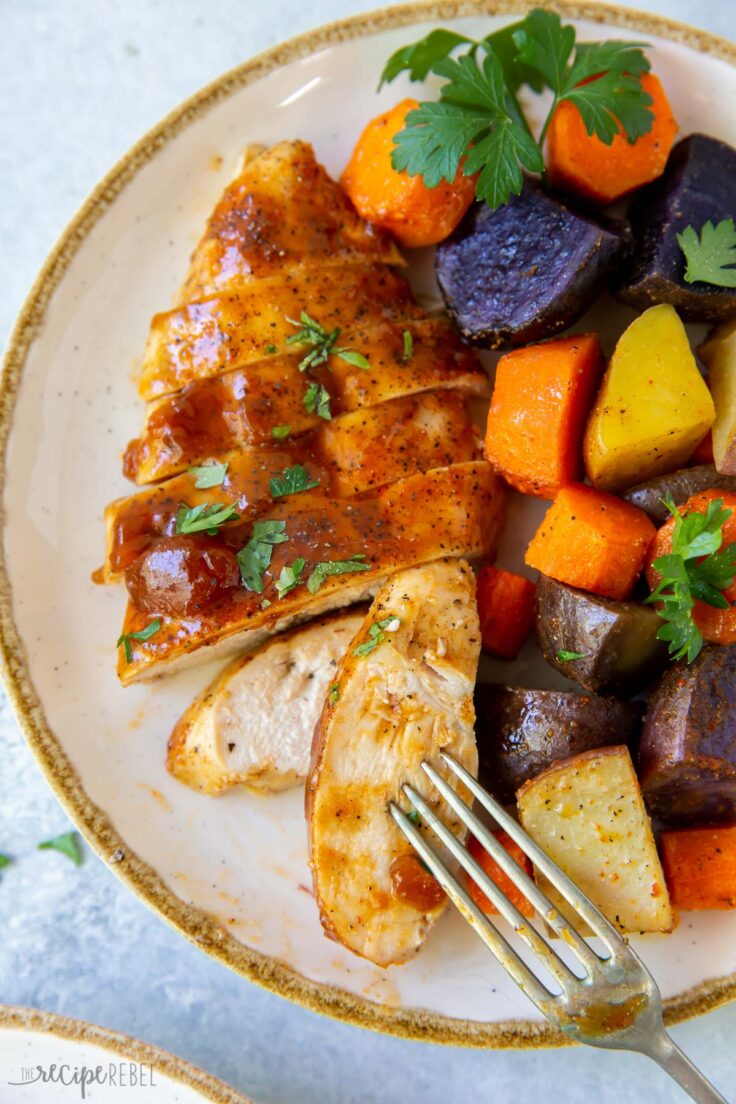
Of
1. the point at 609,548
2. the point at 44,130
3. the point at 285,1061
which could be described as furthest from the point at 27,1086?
the point at 44,130

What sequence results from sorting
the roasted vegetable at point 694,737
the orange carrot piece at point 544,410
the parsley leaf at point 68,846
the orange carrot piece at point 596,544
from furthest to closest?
the parsley leaf at point 68,846
the orange carrot piece at point 544,410
the orange carrot piece at point 596,544
the roasted vegetable at point 694,737

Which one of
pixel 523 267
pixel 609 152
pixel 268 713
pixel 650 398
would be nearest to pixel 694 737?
pixel 650 398

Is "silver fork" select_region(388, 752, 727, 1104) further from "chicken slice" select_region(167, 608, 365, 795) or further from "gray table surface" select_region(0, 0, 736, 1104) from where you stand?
"gray table surface" select_region(0, 0, 736, 1104)

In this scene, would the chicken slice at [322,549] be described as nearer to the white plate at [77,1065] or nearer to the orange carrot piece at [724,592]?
the orange carrot piece at [724,592]

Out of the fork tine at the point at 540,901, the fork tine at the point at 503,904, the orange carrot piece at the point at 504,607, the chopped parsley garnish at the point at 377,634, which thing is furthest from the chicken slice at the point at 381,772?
the orange carrot piece at the point at 504,607

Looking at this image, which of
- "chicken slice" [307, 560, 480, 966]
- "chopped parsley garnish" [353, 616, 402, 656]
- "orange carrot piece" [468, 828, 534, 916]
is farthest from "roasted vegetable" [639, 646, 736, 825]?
"chopped parsley garnish" [353, 616, 402, 656]

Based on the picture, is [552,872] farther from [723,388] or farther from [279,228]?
[279,228]
